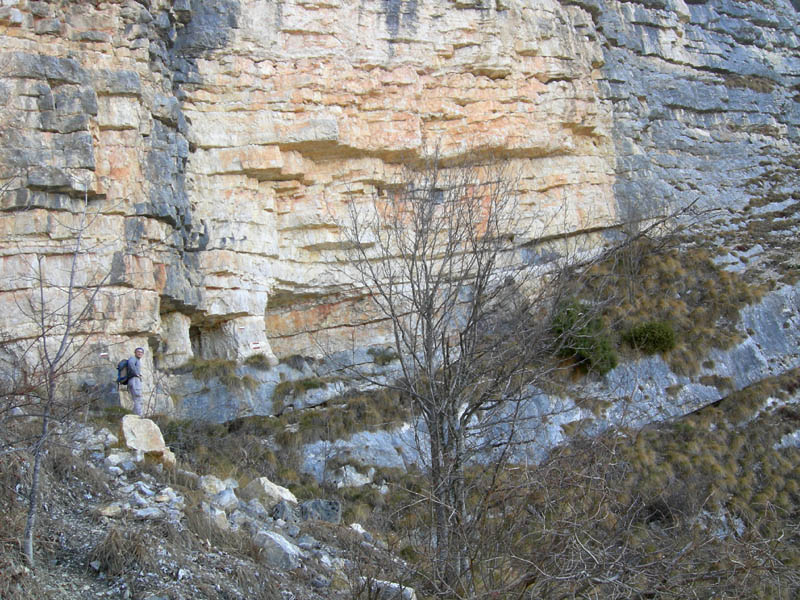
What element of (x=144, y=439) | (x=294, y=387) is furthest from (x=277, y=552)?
(x=294, y=387)

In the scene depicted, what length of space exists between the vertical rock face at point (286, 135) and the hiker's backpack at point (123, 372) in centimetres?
70

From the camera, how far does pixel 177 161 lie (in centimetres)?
1503

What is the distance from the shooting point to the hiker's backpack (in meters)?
12.2

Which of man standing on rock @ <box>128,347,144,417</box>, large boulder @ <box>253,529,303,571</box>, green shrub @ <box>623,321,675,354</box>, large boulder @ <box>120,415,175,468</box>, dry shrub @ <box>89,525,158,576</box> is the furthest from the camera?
green shrub @ <box>623,321,675,354</box>

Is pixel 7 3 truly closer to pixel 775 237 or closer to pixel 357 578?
pixel 357 578

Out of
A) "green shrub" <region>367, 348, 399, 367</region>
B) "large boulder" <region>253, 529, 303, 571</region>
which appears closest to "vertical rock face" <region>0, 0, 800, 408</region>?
"green shrub" <region>367, 348, 399, 367</region>

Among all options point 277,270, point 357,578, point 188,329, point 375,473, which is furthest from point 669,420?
point 357,578

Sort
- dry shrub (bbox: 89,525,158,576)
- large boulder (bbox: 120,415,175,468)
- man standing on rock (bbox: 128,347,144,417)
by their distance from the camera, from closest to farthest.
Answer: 1. dry shrub (bbox: 89,525,158,576)
2. large boulder (bbox: 120,415,175,468)
3. man standing on rock (bbox: 128,347,144,417)

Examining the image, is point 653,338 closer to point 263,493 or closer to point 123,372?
point 263,493

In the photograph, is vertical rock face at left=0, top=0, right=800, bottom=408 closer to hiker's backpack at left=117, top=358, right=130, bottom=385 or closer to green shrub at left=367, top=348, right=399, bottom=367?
green shrub at left=367, top=348, right=399, bottom=367

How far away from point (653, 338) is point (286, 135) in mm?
8807

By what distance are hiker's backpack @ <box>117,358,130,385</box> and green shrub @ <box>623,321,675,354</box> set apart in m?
9.90

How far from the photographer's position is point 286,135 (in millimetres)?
16172

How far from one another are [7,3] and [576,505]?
44.1ft
